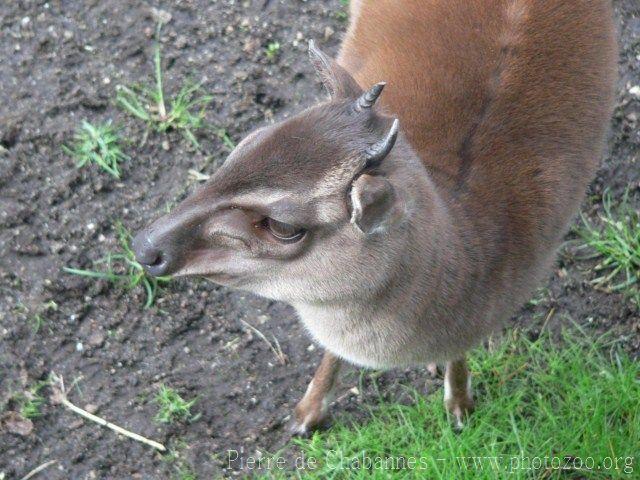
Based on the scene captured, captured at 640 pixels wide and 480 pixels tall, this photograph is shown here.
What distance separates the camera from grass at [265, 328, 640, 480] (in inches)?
149

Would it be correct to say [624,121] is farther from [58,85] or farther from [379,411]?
[58,85]

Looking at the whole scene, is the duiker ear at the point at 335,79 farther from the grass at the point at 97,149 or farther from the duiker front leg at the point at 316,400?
the grass at the point at 97,149

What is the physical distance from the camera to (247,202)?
2.70m

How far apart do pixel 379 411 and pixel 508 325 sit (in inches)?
28.4

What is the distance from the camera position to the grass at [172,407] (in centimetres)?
391

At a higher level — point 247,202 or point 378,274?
point 247,202

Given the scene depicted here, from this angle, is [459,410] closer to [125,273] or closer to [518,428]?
[518,428]

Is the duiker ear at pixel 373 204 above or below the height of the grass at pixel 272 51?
above

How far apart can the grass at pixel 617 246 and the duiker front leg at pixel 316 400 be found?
4.50 feet

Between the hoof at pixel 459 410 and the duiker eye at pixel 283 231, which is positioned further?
the hoof at pixel 459 410

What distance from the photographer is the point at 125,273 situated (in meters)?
4.27

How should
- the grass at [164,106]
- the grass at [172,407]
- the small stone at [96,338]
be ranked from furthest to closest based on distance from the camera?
the grass at [164,106]
the small stone at [96,338]
the grass at [172,407]

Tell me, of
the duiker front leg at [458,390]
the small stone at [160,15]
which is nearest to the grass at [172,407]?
the duiker front leg at [458,390]

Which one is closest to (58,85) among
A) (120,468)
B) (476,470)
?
(120,468)
